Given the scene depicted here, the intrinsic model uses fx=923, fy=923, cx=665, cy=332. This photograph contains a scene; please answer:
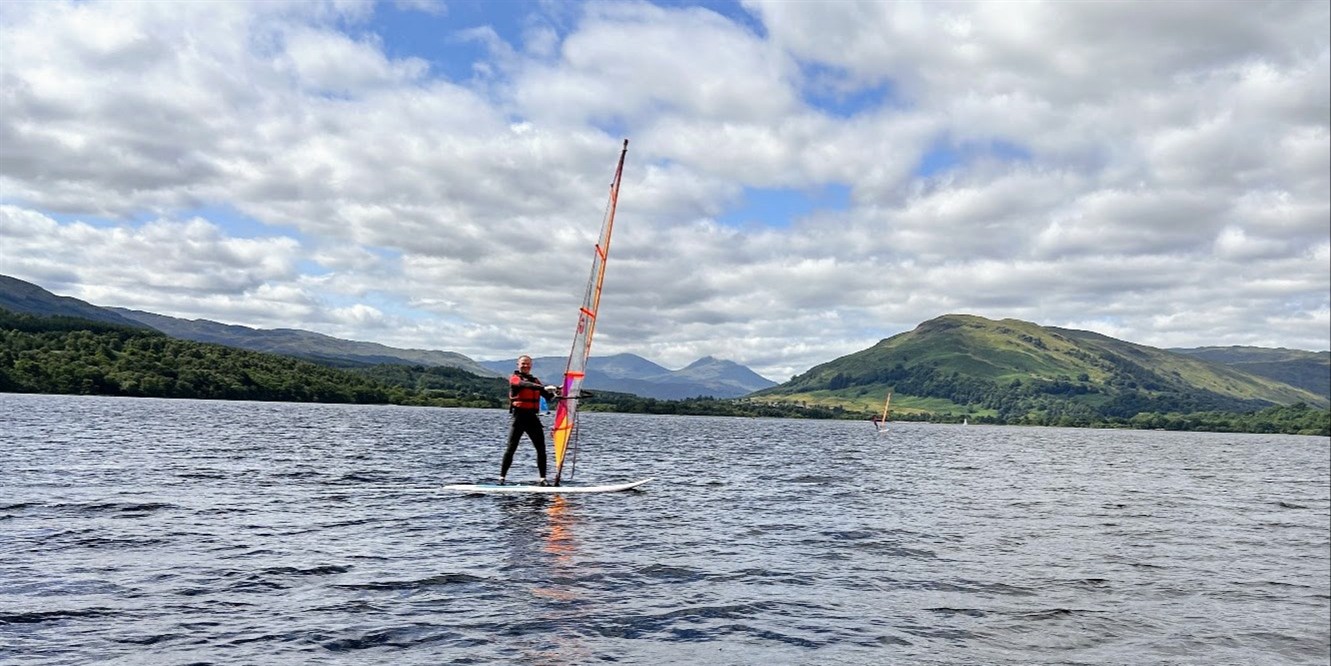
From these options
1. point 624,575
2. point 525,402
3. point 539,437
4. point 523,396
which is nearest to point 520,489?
Result: point 539,437

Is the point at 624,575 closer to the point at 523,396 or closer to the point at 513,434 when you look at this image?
the point at 523,396

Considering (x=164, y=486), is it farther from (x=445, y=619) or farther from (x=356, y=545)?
(x=445, y=619)

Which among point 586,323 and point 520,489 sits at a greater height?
point 586,323

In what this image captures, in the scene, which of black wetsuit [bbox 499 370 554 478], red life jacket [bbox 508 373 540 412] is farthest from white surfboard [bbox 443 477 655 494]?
red life jacket [bbox 508 373 540 412]

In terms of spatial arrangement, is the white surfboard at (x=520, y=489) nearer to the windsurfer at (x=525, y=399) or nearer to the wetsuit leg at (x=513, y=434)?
the wetsuit leg at (x=513, y=434)

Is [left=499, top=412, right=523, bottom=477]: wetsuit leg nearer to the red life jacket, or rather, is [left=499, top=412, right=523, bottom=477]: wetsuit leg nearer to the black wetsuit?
the black wetsuit

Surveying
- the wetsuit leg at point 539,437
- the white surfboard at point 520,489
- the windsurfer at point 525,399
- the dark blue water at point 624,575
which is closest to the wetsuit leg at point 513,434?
the windsurfer at point 525,399

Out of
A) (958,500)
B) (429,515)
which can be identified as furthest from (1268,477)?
(429,515)

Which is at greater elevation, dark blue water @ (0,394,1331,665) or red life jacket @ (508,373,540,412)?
red life jacket @ (508,373,540,412)

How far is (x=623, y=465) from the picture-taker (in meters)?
60.2

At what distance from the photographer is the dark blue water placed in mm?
14555

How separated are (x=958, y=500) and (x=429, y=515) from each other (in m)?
24.9

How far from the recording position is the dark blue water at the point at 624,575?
14.6 metres

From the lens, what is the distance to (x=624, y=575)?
2039 cm
